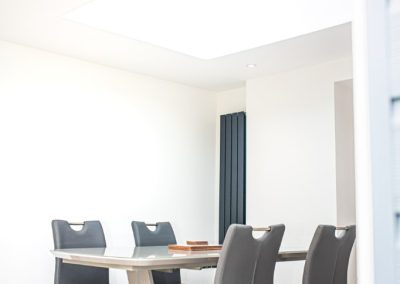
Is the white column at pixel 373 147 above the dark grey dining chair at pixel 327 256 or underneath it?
above

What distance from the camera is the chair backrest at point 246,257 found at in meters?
2.89

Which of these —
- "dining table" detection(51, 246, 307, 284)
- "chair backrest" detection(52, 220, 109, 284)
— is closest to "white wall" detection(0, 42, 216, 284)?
"chair backrest" detection(52, 220, 109, 284)

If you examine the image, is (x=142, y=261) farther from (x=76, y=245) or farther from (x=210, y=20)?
(x=210, y=20)

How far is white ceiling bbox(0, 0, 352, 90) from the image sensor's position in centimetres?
439

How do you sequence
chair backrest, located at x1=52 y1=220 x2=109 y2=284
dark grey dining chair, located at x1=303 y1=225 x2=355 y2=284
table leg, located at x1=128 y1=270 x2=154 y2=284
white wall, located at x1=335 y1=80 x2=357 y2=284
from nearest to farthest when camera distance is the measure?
table leg, located at x1=128 y1=270 x2=154 y2=284, dark grey dining chair, located at x1=303 y1=225 x2=355 y2=284, chair backrest, located at x1=52 y1=220 x2=109 y2=284, white wall, located at x1=335 y1=80 x2=357 y2=284

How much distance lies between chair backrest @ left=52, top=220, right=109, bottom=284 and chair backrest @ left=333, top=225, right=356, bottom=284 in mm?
1887

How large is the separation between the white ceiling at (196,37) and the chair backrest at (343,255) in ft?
5.91

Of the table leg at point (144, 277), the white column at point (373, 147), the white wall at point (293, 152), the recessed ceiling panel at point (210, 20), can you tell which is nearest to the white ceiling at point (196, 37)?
the recessed ceiling panel at point (210, 20)

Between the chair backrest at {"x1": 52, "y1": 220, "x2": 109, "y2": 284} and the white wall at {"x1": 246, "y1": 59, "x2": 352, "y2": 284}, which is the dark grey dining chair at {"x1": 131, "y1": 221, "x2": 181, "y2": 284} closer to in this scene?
the chair backrest at {"x1": 52, "y1": 220, "x2": 109, "y2": 284}

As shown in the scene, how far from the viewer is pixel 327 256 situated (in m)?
3.74

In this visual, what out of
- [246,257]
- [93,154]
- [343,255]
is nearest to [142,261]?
[246,257]

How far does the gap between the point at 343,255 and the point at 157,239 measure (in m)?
1.70

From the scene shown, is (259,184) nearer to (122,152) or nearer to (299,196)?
(299,196)

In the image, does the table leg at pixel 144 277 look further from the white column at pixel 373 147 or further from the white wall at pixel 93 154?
the white column at pixel 373 147
